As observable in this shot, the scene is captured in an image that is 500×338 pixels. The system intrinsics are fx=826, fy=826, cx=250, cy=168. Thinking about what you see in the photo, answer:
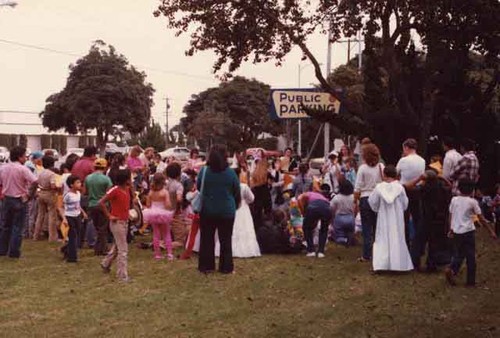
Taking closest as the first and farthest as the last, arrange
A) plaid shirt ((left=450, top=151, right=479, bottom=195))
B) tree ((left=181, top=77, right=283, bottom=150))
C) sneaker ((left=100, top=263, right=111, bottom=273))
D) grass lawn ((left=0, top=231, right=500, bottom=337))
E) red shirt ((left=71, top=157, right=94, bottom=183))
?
grass lawn ((left=0, top=231, right=500, bottom=337)) → sneaker ((left=100, top=263, right=111, bottom=273)) → plaid shirt ((left=450, top=151, right=479, bottom=195)) → red shirt ((left=71, top=157, right=94, bottom=183)) → tree ((left=181, top=77, right=283, bottom=150))

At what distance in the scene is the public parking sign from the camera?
81.3 feet

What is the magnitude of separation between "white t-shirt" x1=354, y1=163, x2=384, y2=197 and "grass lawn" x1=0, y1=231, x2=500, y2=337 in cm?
122

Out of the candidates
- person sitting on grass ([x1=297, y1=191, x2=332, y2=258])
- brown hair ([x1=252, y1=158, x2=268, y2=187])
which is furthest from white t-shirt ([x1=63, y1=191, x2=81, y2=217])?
brown hair ([x1=252, y1=158, x2=268, y2=187])

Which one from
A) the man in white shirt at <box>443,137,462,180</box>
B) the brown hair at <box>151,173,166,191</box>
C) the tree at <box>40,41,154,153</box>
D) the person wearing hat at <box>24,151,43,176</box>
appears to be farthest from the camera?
the tree at <box>40,41,154,153</box>

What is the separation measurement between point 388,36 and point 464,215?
39.6 feet

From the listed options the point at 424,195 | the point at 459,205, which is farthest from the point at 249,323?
the point at 424,195

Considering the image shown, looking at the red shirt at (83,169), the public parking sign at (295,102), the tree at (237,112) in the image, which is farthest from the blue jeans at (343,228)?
the tree at (237,112)

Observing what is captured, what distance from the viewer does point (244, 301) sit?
10148mm

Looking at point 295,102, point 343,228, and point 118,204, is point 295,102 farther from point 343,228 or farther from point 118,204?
point 118,204

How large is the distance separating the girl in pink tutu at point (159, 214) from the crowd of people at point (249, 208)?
0.02 meters

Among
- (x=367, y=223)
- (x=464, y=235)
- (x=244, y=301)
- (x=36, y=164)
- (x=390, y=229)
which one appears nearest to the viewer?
(x=244, y=301)

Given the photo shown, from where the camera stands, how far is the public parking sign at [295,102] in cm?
2477

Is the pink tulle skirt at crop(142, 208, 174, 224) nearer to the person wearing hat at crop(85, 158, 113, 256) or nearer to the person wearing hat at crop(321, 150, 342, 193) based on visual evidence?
the person wearing hat at crop(85, 158, 113, 256)

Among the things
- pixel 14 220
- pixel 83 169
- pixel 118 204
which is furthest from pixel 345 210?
pixel 14 220
